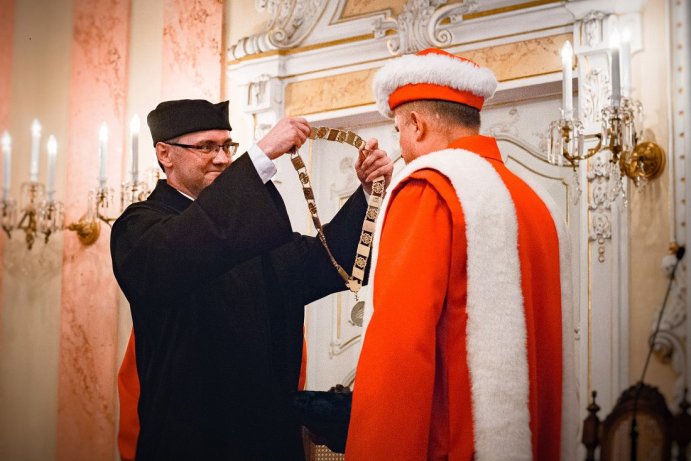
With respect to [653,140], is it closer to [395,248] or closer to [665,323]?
[665,323]

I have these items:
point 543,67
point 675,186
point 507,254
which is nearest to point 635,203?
point 675,186

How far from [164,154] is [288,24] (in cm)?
154

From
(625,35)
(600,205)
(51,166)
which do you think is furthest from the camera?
(51,166)

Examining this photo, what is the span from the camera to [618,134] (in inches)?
120

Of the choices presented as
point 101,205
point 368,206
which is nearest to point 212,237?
point 368,206

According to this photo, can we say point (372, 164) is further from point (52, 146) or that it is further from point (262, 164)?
point (52, 146)

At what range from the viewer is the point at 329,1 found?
13.6 ft

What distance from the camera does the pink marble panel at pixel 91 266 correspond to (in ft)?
15.3

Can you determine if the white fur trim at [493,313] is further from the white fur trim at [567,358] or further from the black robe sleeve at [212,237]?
the black robe sleeve at [212,237]

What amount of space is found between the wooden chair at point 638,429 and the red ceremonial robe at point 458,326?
3.33ft

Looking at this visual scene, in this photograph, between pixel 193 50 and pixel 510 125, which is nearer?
pixel 510 125

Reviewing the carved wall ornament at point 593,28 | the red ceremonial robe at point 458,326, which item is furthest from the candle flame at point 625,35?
the red ceremonial robe at point 458,326

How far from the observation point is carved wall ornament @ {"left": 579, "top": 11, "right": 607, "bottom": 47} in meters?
3.35

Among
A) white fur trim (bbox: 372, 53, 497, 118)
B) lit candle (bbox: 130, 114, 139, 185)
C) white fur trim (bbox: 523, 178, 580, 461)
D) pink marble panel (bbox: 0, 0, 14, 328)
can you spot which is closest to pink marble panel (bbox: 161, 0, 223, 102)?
lit candle (bbox: 130, 114, 139, 185)
